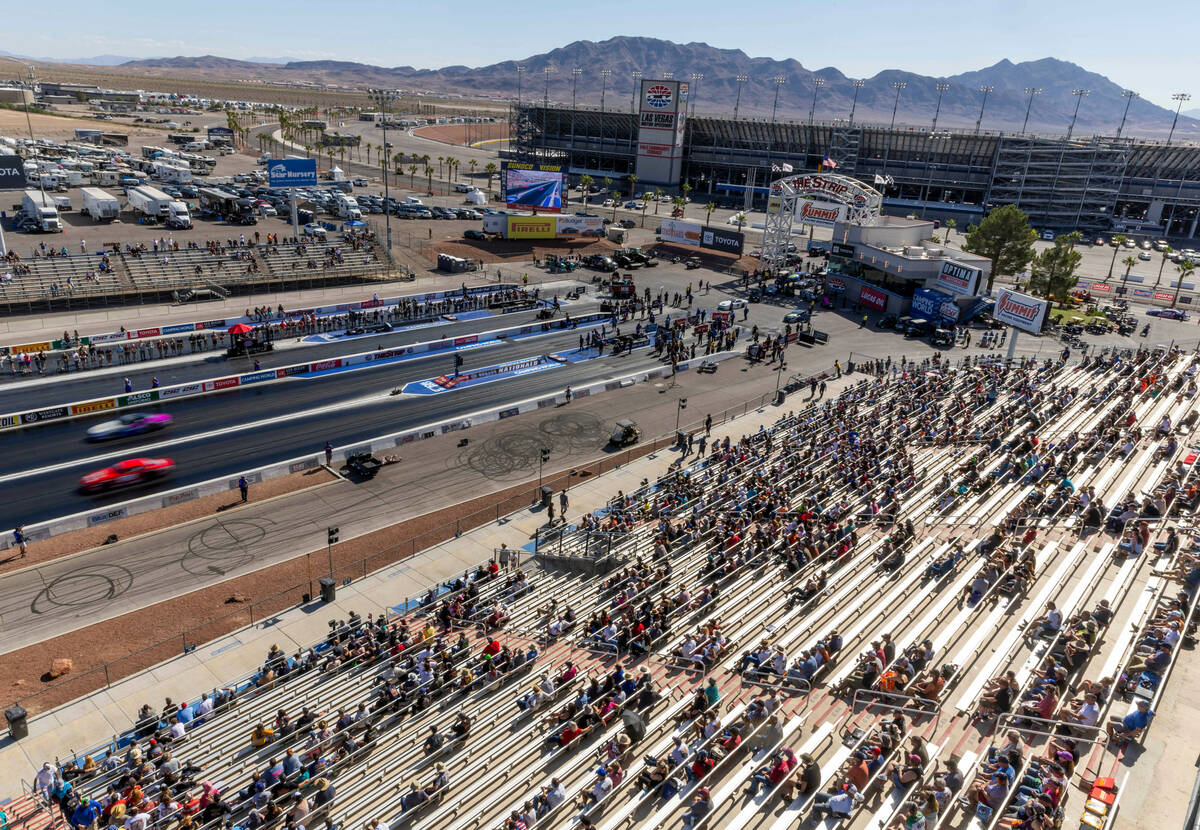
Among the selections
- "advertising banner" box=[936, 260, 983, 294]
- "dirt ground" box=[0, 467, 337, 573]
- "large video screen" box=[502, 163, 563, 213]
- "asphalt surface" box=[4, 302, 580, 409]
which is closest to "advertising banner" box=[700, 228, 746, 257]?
"large video screen" box=[502, 163, 563, 213]

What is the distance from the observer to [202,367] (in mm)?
50594

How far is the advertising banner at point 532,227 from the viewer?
95.2 meters

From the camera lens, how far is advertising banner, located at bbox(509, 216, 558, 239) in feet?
313

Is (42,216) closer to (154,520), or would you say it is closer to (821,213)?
(154,520)

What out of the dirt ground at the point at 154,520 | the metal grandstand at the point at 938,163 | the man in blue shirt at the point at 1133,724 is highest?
the metal grandstand at the point at 938,163

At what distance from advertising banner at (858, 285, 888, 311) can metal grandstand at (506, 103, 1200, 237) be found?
2145 inches

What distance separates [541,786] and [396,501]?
2018cm

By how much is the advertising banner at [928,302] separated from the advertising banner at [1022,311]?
6499mm

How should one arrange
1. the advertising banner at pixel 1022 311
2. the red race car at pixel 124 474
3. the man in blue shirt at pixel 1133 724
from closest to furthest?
the man in blue shirt at pixel 1133 724 < the red race car at pixel 124 474 < the advertising banner at pixel 1022 311

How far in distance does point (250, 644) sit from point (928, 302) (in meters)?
64.6

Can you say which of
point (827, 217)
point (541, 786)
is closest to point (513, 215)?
point (827, 217)

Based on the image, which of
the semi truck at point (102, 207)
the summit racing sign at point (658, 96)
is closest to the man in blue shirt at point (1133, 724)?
the semi truck at point (102, 207)

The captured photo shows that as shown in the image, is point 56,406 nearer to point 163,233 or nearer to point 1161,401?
point 163,233

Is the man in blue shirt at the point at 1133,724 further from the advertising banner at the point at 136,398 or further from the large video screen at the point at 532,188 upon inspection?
the large video screen at the point at 532,188
